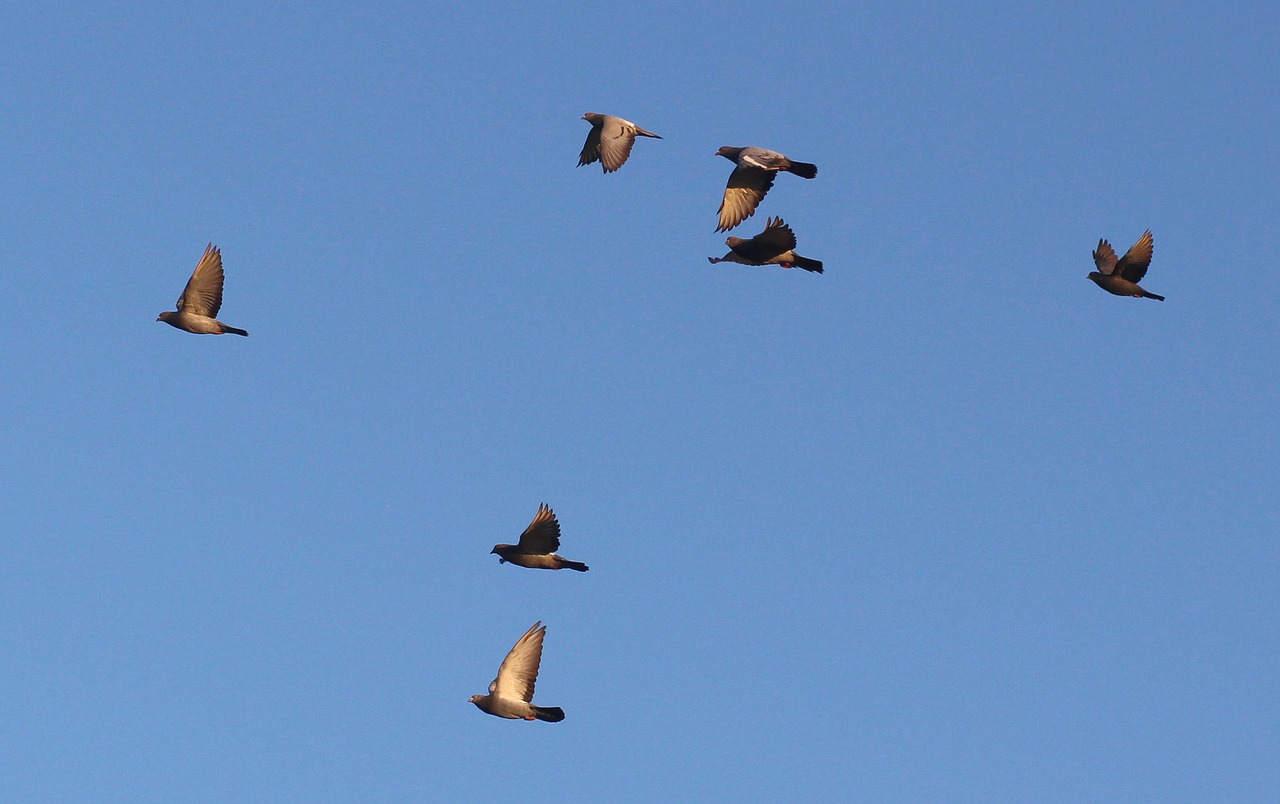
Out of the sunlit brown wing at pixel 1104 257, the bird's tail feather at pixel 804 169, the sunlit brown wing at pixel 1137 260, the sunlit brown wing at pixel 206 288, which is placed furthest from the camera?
the sunlit brown wing at pixel 1104 257

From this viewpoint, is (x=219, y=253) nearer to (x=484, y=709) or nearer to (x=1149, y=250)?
(x=484, y=709)

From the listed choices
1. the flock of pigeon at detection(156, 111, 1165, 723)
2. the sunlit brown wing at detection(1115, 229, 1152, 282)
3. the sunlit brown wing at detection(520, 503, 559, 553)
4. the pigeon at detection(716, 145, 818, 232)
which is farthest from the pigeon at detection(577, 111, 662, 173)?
the sunlit brown wing at detection(1115, 229, 1152, 282)

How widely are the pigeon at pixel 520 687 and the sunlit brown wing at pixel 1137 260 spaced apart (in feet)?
58.9

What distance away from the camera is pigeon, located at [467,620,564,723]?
37844 mm

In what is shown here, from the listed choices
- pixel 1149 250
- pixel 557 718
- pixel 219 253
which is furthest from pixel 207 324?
pixel 1149 250

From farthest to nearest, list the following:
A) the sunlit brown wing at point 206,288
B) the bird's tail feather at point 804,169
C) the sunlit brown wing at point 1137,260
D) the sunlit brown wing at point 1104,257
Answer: the sunlit brown wing at point 1104,257
the sunlit brown wing at point 1137,260
the sunlit brown wing at point 206,288
the bird's tail feather at point 804,169

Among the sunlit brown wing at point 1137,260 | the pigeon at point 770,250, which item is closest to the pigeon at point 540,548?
the pigeon at point 770,250

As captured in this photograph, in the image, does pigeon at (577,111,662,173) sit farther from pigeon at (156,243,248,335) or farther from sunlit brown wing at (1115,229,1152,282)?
sunlit brown wing at (1115,229,1152,282)

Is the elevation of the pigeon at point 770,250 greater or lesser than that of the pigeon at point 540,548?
greater

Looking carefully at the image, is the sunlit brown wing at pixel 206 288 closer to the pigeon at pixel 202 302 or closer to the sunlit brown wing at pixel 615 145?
the pigeon at pixel 202 302

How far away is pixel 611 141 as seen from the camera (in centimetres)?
3894

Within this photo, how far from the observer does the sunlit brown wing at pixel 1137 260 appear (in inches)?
1747

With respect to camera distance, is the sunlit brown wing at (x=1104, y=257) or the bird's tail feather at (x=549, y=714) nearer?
the bird's tail feather at (x=549, y=714)

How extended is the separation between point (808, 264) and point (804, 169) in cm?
262
